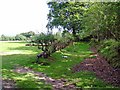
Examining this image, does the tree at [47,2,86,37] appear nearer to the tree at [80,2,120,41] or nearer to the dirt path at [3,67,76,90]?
the tree at [80,2,120,41]

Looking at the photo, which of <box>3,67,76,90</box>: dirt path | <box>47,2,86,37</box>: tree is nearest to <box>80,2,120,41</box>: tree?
<box>3,67,76,90</box>: dirt path

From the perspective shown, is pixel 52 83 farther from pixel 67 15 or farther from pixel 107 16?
pixel 67 15

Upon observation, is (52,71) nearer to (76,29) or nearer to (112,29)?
(112,29)

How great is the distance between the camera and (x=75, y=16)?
36.1 m

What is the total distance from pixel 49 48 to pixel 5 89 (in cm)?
1014

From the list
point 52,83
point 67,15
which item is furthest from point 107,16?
point 67,15

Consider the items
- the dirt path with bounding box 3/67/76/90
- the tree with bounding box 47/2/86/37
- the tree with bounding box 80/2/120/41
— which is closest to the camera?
the dirt path with bounding box 3/67/76/90

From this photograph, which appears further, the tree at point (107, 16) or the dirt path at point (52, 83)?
the tree at point (107, 16)

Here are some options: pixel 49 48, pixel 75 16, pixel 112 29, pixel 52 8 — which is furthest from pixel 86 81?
pixel 52 8

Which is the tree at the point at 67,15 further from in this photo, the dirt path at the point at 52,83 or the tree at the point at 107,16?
the dirt path at the point at 52,83

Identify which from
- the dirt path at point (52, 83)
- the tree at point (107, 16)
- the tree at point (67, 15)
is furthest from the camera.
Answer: the tree at point (67, 15)

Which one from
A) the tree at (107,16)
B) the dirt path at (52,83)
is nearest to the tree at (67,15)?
the tree at (107,16)

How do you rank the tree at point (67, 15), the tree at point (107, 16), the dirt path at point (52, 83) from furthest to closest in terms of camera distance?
the tree at point (67, 15)
the tree at point (107, 16)
the dirt path at point (52, 83)

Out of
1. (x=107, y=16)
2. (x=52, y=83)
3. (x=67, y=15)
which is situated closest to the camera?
(x=52, y=83)
